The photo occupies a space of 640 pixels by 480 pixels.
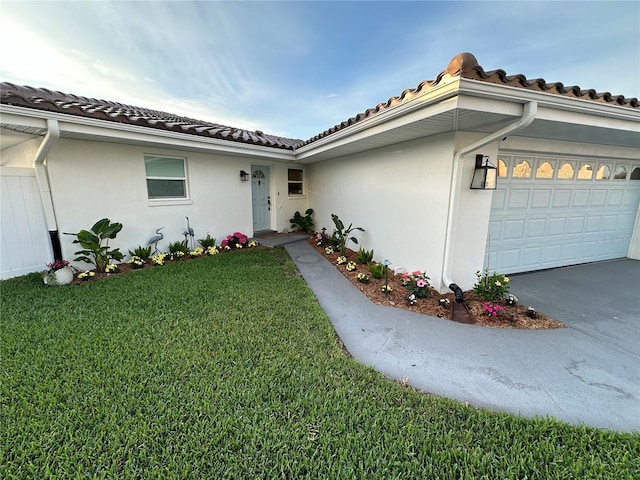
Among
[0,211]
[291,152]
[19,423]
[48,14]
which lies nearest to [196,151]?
[291,152]

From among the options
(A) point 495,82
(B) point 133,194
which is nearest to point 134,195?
(B) point 133,194

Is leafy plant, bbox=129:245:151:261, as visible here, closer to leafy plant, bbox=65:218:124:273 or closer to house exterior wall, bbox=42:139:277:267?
house exterior wall, bbox=42:139:277:267

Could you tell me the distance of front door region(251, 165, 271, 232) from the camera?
964 centimetres

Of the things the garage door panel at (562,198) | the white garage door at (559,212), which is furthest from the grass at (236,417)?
the garage door panel at (562,198)

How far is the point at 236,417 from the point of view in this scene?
2227 mm

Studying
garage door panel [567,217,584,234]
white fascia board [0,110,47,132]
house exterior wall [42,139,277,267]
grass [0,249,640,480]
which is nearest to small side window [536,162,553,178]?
garage door panel [567,217,584,234]

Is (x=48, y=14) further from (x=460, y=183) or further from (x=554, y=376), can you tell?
(x=554, y=376)

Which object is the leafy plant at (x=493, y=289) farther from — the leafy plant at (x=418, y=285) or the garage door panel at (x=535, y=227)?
the garage door panel at (x=535, y=227)

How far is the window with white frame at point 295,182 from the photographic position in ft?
35.1

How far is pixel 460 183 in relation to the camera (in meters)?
4.55

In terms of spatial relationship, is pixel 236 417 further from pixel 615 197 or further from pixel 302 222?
pixel 615 197

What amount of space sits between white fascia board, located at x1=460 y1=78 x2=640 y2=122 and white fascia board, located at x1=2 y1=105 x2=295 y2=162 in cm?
601

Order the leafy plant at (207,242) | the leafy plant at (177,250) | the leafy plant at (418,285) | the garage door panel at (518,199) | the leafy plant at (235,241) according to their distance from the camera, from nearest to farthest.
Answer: the leafy plant at (418,285) < the garage door panel at (518,199) < the leafy plant at (177,250) < the leafy plant at (207,242) < the leafy plant at (235,241)

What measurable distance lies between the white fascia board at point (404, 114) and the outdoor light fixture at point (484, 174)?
5.11 ft
